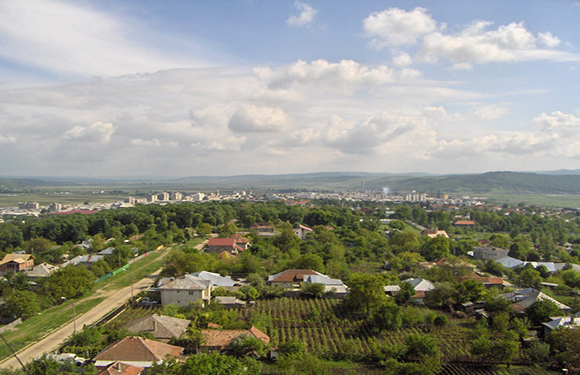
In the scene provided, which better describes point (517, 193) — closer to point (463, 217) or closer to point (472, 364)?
point (463, 217)

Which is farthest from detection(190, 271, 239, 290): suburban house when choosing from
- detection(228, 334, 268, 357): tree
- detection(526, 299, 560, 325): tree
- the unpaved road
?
detection(526, 299, 560, 325): tree

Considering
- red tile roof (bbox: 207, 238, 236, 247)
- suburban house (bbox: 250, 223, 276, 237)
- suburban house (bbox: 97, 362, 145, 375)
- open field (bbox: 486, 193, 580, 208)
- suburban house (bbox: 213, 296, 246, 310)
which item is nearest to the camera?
suburban house (bbox: 97, 362, 145, 375)

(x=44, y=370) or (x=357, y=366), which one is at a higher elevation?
(x=44, y=370)

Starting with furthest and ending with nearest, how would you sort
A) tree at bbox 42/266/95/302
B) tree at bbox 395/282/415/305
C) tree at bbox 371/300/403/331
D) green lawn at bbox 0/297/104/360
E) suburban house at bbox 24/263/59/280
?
suburban house at bbox 24/263/59/280 < tree at bbox 395/282/415/305 < tree at bbox 42/266/95/302 < tree at bbox 371/300/403/331 < green lawn at bbox 0/297/104/360

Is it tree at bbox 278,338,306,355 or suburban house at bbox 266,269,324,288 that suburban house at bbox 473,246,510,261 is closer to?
suburban house at bbox 266,269,324,288

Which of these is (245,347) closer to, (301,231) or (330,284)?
(330,284)

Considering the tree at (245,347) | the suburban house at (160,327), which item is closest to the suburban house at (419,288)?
the tree at (245,347)

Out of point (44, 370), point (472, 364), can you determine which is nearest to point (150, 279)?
point (44, 370)
